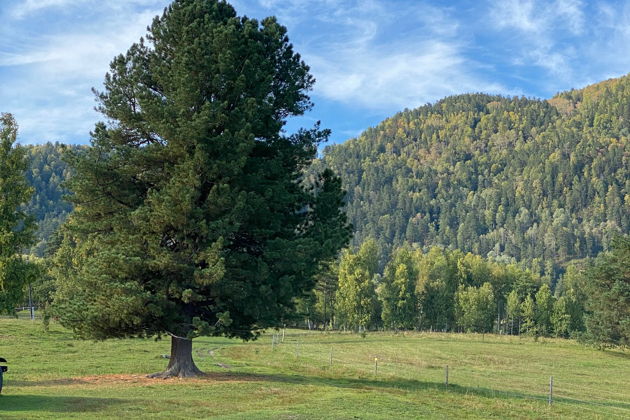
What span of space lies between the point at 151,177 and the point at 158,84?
14.9 ft

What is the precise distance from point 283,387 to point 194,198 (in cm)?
876

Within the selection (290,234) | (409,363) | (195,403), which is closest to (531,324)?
(409,363)

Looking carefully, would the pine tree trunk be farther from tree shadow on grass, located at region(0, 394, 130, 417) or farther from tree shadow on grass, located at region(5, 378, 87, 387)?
tree shadow on grass, located at region(0, 394, 130, 417)

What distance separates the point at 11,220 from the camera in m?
30.3

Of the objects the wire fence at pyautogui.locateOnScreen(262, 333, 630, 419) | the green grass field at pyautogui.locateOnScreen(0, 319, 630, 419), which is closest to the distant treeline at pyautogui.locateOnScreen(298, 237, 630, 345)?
the wire fence at pyautogui.locateOnScreen(262, 333, 630, 419)

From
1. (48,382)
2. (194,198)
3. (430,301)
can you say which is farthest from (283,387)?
(430,301)

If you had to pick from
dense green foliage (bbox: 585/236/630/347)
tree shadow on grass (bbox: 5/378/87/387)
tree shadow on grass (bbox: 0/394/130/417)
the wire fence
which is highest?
dense green foliage (bbox: 585/236/630/347)

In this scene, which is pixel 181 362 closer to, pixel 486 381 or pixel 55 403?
pixel 55 403

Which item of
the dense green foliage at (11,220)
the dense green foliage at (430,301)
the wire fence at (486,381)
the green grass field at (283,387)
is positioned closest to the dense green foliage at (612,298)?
the dense green foliage at (430,301)

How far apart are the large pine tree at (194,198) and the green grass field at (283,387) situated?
3.27 m

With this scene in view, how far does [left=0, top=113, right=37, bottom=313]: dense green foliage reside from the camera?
29.8 meters

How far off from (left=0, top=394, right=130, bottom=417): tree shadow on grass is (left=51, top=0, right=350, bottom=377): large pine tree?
198 inches

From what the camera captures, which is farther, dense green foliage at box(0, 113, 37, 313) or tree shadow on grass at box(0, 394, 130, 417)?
dense green foliage at box(0, 113, 37, 313)

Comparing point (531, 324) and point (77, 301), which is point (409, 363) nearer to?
point (77, 301)
